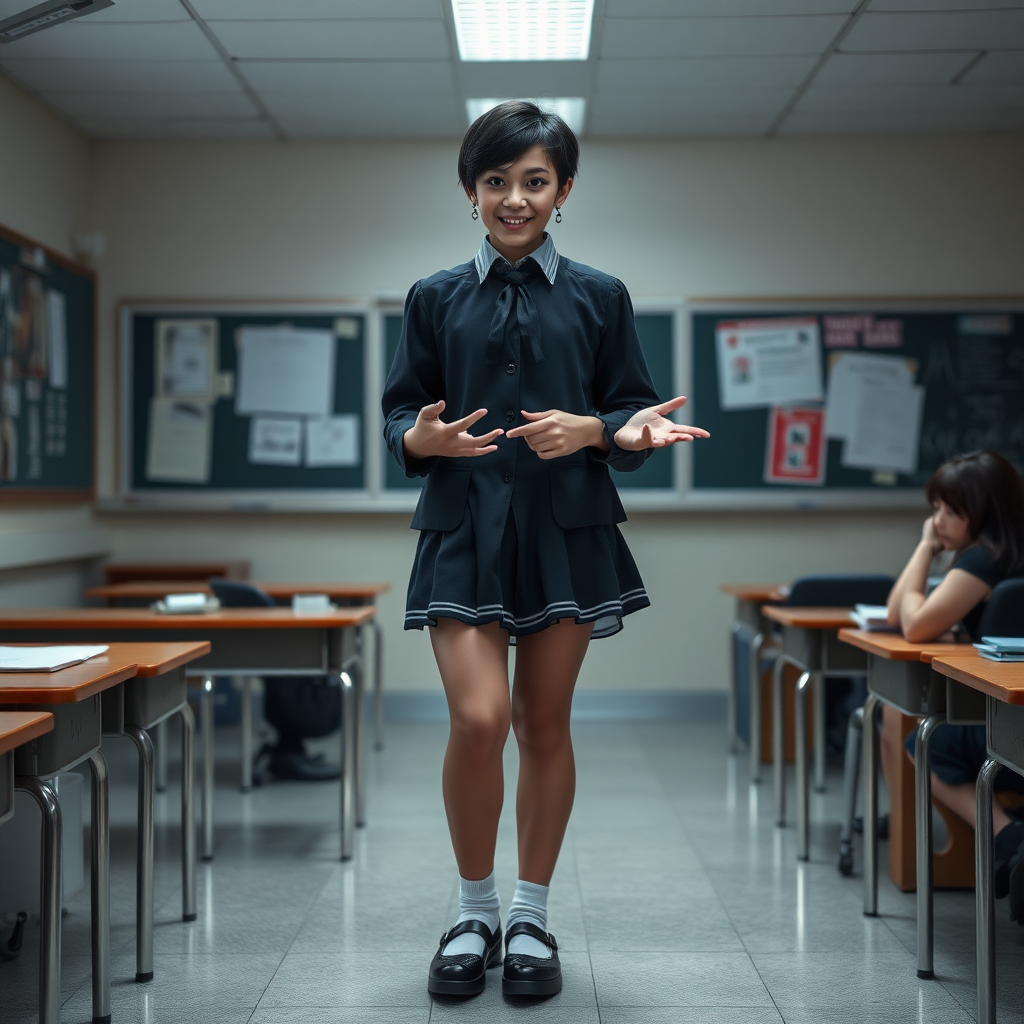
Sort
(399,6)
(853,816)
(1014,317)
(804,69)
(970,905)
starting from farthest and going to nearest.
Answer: (1014,317) → (804,69) → (399,6) → (853,816) → (970,905)

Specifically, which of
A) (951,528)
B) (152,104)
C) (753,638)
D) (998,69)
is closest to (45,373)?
(152,104)

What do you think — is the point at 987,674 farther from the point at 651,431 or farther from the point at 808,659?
the point at 808,659

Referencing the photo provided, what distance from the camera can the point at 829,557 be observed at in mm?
5488

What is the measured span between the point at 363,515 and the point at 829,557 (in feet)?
7.41

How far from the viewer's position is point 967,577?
2.50m

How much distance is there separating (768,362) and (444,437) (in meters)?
3.84

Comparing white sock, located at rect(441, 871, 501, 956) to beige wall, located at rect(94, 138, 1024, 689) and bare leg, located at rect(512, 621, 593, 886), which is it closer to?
bare leg, located at rect(512, 621, 593, 886)

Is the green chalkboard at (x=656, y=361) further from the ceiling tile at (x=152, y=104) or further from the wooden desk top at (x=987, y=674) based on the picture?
the wooden desk top at (x=987, y=674)

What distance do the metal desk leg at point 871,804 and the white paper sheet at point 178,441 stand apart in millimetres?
3737

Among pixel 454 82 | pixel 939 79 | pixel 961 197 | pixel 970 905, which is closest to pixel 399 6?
pixel 454 82

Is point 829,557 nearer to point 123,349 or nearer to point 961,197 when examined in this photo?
point 961,197

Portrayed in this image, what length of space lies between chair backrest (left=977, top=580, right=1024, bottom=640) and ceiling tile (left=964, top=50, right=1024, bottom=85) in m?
2.90

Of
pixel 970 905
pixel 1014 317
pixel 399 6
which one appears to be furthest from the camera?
pixel 1014 317

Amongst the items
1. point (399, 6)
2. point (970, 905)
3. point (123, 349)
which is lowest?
point (970, 905)
